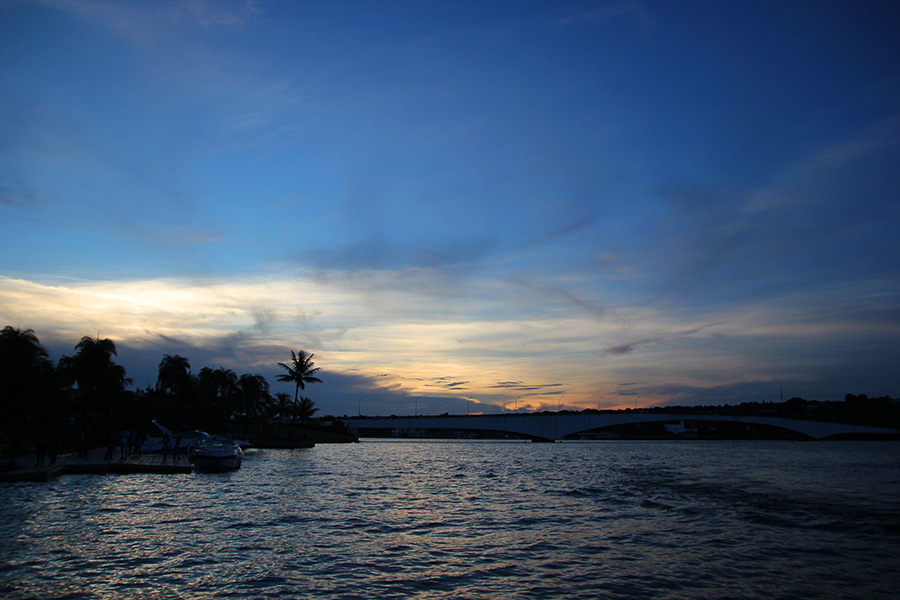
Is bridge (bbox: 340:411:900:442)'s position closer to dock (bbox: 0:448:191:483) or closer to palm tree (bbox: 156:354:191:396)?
palm tree (bbox: 156:354:191:396)

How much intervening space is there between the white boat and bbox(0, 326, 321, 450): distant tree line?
12.0 m

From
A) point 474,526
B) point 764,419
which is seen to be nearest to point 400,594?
point 474,526

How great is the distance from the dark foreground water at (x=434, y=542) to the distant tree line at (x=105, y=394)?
22.7 m

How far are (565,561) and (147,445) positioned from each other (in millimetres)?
54675

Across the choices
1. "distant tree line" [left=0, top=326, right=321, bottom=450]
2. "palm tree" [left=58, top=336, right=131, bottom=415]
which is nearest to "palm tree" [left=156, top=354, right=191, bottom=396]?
"distant tree line" [left=0, top=326, right=321, bottom=450]

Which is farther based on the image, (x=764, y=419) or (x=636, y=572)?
(x=764, y=419)

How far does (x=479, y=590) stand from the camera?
13891 mm

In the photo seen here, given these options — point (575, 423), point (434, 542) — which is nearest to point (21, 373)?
point (434, 542)

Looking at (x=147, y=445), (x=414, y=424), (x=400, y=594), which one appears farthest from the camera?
(x=414, y=424)

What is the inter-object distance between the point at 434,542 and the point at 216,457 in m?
31.7

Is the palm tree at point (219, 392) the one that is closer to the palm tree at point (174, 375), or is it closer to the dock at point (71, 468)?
the palm tree at point (174, 375)

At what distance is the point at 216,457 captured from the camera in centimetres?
4556

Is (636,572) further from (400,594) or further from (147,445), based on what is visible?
(147,445)

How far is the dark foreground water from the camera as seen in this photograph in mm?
14289
